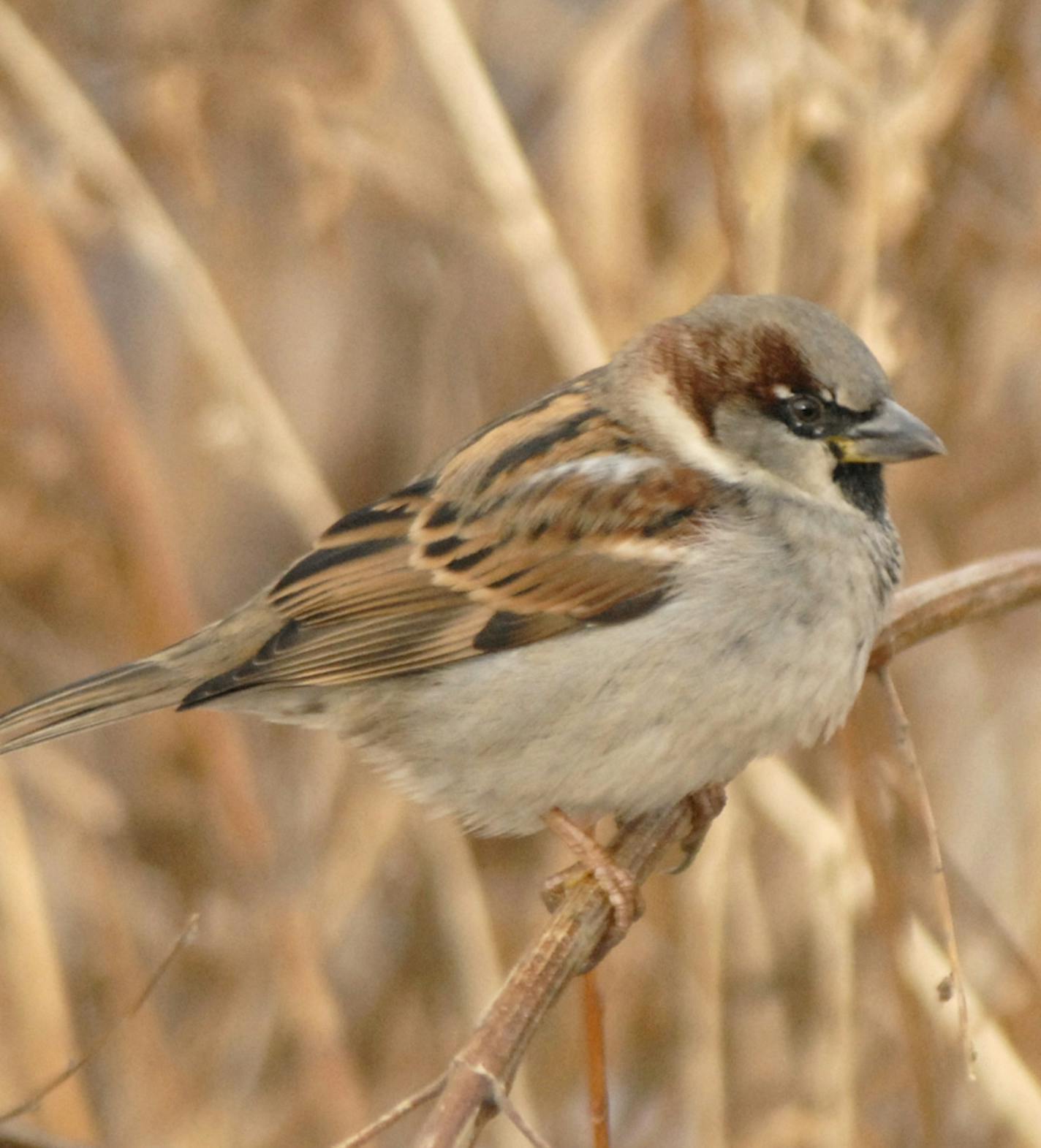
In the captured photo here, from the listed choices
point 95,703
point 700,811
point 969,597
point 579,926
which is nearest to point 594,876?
point 700,811

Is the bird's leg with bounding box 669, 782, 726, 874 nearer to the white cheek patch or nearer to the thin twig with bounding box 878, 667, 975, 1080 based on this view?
the white cheek patch

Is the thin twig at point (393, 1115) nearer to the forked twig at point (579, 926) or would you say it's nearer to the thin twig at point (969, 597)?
the forked twig at point (579, 926)

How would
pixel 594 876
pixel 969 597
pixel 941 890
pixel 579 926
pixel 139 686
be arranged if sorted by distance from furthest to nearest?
1. pixel 139 686
2. pixel 594 876
3. pixel 969 597
4. pixel 579 926
5. pixel 941 890

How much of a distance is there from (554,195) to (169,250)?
0.92 metres

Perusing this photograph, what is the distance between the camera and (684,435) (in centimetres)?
243

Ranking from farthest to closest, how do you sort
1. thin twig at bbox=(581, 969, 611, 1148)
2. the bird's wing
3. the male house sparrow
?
the bird's wing, the male house sparrow, thin twig at bbox=(581, 969, 611, 1148)

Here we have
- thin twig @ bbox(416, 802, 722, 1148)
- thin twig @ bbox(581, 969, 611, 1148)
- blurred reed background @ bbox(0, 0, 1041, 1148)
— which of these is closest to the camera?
thin twig @ bbox(416, 802, 722, 1148)

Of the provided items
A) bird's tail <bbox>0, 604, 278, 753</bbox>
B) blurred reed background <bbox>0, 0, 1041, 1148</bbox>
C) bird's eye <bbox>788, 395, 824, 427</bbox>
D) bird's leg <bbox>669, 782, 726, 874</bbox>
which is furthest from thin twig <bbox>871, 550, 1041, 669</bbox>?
bird's tail <bbox>0, 604, 278, 753</bbox>

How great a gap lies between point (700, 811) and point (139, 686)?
2.79ft

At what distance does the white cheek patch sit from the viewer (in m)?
2.40

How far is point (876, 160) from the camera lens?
2.80 metres

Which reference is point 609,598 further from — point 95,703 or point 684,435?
point 95,703

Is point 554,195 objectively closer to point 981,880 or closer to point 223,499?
point 223,499

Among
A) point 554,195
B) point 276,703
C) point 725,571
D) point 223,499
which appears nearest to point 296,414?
point 223,499
